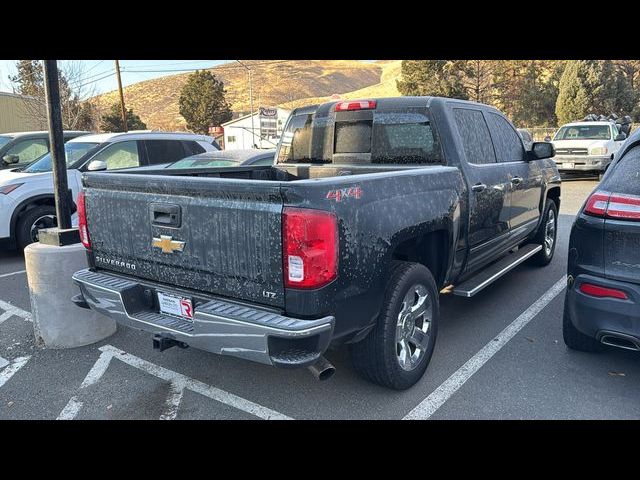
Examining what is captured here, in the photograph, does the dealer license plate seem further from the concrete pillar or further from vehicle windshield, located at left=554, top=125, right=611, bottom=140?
vehicle windshield, located at left=554, top=125, right=611, bottom=140

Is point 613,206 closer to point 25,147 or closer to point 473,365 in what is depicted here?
point 473,365

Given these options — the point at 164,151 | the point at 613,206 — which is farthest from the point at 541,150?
the point at 164,151

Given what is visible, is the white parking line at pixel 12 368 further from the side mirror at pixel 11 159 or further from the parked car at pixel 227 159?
the side mirror at pixel 11 159

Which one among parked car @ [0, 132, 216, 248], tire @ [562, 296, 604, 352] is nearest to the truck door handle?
tire @ [562, 296, 604, 352]

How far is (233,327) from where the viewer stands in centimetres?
271

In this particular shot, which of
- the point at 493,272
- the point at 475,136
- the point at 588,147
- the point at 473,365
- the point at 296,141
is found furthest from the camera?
the point at 588,147

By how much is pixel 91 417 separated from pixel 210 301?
3.79ft

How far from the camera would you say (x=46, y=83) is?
421cm

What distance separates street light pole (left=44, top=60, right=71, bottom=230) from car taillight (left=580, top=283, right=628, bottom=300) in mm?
4104

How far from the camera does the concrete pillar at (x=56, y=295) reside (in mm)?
4195

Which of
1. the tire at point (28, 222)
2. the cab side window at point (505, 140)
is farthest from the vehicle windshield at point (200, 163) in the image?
the cab side window at point (505, 140)

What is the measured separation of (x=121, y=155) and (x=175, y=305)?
19.1 feet

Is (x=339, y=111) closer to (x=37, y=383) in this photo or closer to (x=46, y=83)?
(x=46, y=83)

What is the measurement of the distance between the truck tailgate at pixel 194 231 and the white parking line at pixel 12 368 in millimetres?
1204
